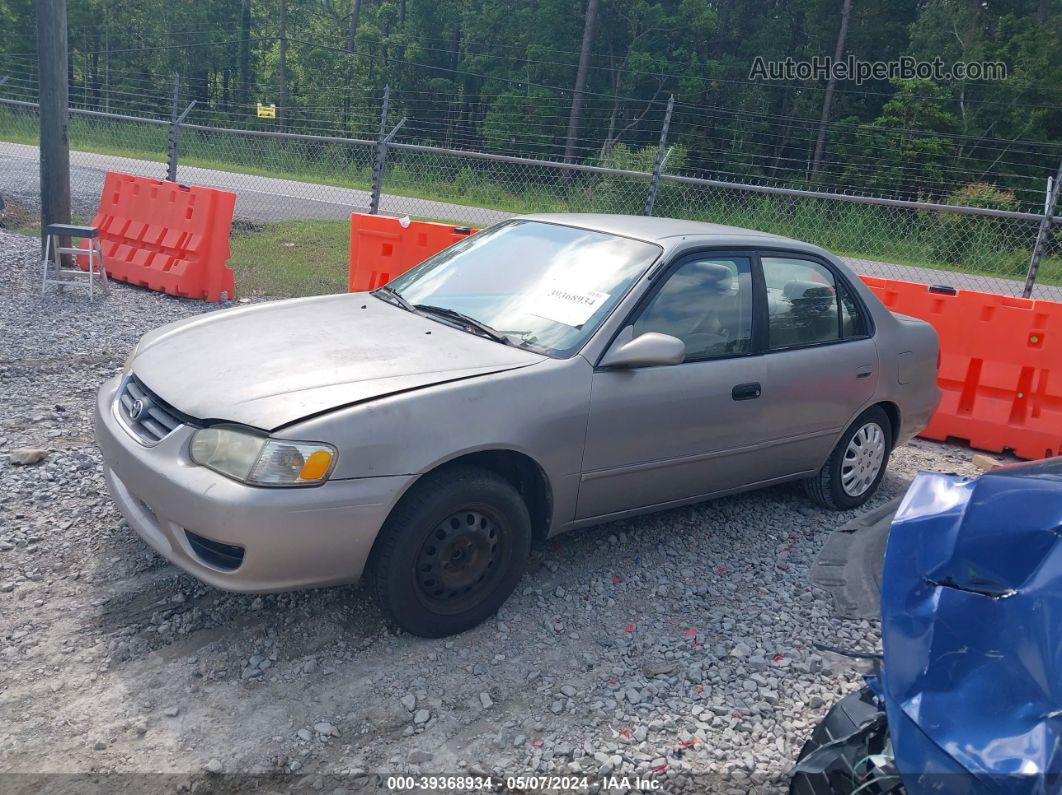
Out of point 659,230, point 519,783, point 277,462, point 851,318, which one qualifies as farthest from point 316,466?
point 851,318

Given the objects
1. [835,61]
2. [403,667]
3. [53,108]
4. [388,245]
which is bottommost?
[403,667]

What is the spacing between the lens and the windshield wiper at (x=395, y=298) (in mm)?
4613

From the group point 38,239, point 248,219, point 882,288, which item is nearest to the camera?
point 882,288

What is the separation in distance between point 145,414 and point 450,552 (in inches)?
53.0

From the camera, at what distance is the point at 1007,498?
7.52ft

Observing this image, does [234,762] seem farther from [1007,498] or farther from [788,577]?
[788,577]

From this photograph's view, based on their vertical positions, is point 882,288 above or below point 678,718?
above

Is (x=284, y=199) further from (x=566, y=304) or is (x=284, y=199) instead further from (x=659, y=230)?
(x=566, y=304)

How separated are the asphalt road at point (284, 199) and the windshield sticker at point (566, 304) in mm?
12002

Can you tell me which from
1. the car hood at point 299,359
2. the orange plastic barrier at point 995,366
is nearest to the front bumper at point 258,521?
the car hood at point 299,359

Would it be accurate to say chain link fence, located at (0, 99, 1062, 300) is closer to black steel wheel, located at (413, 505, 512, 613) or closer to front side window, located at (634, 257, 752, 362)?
front side window, located at (634, 257, 752, 362)

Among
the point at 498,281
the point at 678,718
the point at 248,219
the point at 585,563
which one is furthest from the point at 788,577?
the point at 248,219

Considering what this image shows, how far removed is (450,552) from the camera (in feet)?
11.9

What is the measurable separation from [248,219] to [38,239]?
14.4ft
